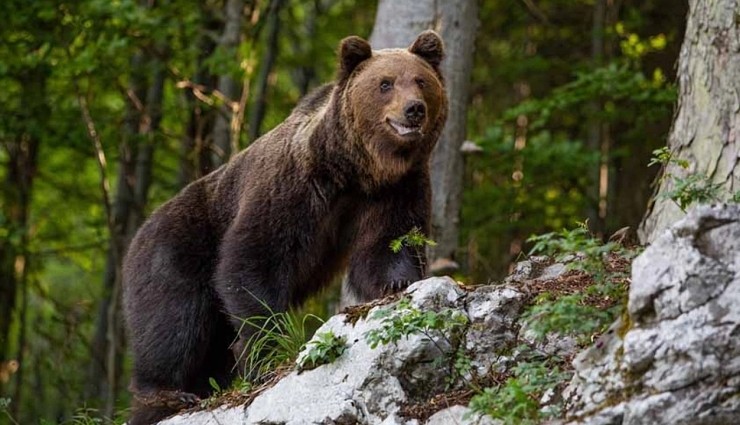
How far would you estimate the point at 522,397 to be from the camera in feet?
15.7

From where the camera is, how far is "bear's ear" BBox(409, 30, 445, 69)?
7797 millimetres

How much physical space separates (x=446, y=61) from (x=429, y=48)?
6.21ft

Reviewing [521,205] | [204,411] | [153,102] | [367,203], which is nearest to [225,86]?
[153,102]

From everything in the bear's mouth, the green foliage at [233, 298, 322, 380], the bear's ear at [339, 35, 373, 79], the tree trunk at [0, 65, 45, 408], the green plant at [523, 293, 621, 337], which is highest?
the bear's ear at [339, 35, 373, 79]

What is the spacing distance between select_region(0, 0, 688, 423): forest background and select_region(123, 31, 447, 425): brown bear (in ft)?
9.96

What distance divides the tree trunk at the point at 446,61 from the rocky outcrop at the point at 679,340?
16.3ft

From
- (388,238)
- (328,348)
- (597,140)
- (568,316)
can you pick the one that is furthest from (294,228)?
(597,140)

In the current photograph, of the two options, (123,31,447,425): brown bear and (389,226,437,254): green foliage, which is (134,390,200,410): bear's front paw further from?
(389,226,437,254): green foliage

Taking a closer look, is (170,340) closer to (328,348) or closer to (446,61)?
(328,348)

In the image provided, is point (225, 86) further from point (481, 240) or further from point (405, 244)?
point (405, 244)

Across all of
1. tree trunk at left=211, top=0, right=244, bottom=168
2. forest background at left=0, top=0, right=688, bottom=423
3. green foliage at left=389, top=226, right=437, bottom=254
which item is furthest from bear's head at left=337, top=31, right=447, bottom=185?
tree trunk at left=211, top=0, right=244, bottom=168

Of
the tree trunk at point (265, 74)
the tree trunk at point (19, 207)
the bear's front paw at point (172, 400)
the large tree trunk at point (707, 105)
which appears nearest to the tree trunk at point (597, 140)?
the tree trunk at point (265, 74)

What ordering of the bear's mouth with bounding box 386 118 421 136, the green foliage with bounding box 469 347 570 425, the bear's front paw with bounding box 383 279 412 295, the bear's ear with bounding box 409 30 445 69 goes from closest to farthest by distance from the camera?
the green foliage with bounding box 469 347 570 425
the bear's front paw with bounding box 383 279 412 295
the bear's mouth with bounding box 386 118 421 136
the bear's ear with bounding box 409 30 445 69

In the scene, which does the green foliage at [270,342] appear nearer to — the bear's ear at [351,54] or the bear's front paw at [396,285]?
the bear's front paw at [396,285]
